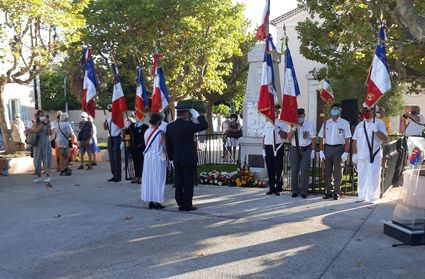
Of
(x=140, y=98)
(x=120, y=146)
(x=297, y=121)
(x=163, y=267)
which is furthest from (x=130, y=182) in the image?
(x=163, y=267)

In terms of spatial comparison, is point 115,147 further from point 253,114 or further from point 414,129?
point 414,129

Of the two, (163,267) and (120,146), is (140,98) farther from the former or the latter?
(163,267)

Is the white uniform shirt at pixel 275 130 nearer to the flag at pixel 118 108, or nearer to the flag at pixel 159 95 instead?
the flag at pixel 159 95

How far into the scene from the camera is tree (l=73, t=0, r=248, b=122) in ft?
60.9

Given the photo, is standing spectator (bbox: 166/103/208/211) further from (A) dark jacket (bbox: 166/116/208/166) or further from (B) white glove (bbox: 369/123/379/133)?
(B) white glove (bbox: 369/123/379/133)

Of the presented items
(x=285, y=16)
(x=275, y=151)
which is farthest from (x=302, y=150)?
(x=285, y=16)

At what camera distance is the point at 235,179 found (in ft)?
33.8

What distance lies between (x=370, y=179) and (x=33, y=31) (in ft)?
38.8

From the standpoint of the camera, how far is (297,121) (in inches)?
335

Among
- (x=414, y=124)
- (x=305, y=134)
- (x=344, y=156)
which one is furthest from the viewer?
(x=414, y=124)

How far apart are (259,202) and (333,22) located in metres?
6.61

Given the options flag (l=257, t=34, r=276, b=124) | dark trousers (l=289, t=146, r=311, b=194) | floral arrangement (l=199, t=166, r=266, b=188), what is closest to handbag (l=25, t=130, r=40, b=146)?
floral arrangement (l=199, t=166, r=266, b=188)

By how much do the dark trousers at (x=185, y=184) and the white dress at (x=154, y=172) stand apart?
39 cm

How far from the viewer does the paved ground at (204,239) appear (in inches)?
192
